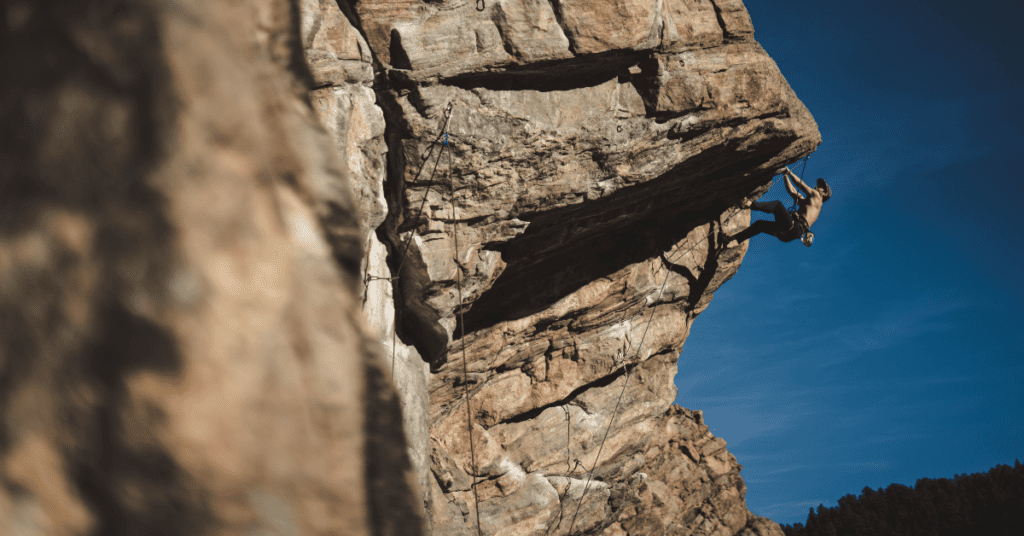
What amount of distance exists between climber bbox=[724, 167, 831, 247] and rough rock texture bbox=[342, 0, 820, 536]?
0.42 metres

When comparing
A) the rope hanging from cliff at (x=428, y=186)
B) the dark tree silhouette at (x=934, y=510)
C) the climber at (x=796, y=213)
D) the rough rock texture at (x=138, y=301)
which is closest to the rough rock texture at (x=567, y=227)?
the rope hanging from cliff at (x=428, y=186)

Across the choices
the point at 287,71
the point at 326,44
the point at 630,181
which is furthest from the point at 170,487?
the point at 630,181

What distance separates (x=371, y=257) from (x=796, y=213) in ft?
19.6

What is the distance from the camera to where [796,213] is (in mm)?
8148

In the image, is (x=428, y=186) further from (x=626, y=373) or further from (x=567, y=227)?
(x=626, y=373)

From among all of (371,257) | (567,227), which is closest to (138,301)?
(371,257)

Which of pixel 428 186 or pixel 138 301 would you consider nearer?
pixel 138 301

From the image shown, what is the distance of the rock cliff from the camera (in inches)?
29.7

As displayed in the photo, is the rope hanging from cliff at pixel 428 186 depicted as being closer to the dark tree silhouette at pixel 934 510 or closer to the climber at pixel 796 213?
the climber at pixel 796 213

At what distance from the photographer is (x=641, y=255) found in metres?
8.62

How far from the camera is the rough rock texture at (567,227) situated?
5242 millimetres

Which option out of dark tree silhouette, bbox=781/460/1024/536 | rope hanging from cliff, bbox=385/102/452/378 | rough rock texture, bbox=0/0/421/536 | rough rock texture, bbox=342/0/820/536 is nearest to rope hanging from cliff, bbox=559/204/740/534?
rough rock texture, bbox=342/0/820/536

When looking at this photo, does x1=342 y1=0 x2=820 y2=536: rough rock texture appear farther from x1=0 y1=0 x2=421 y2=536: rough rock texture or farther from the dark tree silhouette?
x1=0 y1=0 x2=421 y2=536: rough rock texture

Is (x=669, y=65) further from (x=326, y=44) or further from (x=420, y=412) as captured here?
(x=420, y=412)
